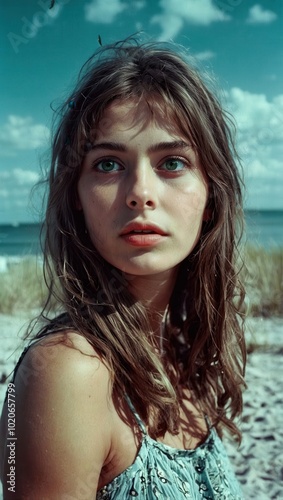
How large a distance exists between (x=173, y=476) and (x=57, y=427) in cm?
28

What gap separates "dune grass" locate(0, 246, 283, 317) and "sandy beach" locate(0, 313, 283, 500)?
0.60ft

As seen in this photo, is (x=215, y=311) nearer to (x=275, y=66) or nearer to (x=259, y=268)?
(x=275, y=66)

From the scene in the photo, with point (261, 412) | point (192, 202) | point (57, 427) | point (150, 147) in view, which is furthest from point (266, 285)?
point (57, 427)

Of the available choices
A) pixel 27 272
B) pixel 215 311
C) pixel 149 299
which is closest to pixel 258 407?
pixel 215 311

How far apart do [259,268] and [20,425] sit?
11.2 feet

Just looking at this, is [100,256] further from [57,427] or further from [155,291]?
[57,427]

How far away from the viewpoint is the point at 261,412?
8.20 ft

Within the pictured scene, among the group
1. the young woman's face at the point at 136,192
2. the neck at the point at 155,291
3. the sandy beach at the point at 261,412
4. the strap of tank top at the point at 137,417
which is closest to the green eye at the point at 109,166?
the young woman's face at the point at 136,192

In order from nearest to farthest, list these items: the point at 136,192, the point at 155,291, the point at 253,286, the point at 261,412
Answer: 1. the point at 136,192
2. the point at 155,291
3. the point at 261,412
4. the point at 253,286

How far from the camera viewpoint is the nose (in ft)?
3.34

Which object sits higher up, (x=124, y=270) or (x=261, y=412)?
(x=124, y=270)

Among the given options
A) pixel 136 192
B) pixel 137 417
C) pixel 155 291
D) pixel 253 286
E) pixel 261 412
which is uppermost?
pixel 253 286

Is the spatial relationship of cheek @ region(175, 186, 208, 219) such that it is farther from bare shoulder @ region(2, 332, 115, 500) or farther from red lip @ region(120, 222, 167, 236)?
bare shoulder @ region(2, 332, 115, 500)

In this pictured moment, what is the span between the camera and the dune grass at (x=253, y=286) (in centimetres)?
389
